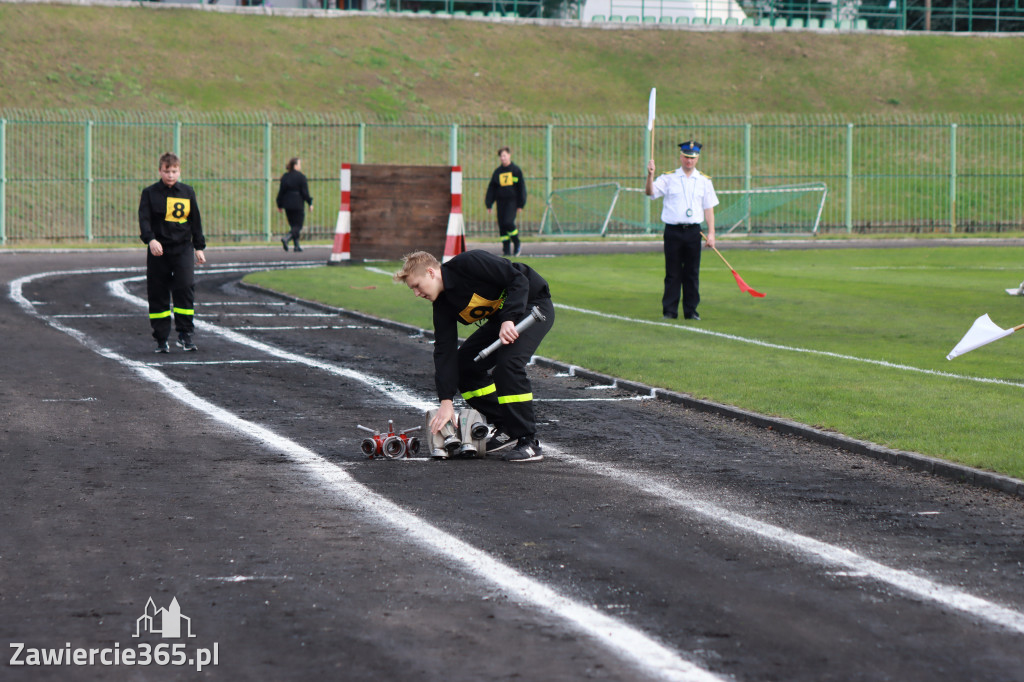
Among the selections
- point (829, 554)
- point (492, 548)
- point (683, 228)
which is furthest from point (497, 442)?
point (683, 228)

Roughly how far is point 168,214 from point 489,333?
6.03 meters

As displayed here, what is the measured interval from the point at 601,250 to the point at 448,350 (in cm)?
2206

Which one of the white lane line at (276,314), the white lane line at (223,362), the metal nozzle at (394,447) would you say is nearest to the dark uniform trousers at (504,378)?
the metal nozzle at (394,447)

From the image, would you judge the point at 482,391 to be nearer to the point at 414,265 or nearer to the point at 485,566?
the point at 414,265

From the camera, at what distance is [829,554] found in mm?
5910

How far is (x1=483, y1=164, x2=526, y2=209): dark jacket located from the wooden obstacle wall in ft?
8.50

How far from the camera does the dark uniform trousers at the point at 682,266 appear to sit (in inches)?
606

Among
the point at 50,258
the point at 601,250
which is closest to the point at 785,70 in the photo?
the point at 601,250

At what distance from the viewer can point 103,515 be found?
21.8ft

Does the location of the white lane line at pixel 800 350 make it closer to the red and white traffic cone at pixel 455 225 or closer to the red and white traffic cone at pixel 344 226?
the red and white traffic cone at pixel 455 225

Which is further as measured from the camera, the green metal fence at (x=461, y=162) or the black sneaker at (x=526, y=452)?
the green metal fence at (x=461, y=162)

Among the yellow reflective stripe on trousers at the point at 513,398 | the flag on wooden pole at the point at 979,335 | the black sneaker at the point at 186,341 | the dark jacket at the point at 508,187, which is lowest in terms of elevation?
the black sneaker at the point at 186,341

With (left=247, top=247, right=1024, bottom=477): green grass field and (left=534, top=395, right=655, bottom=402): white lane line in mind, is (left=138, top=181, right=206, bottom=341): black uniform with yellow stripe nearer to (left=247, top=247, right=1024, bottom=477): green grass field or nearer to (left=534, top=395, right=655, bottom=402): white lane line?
(left=247, top=247, right=1024, bottom=477): green grass field

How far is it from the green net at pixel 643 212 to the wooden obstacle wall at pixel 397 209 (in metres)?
12.5
